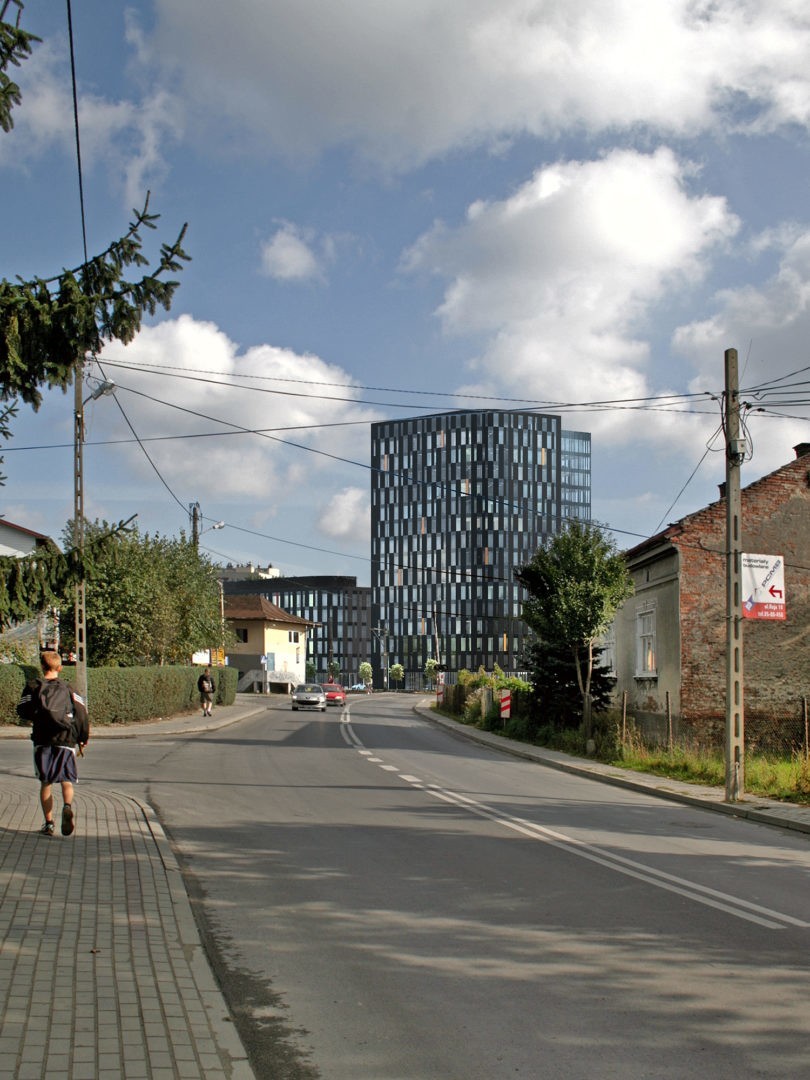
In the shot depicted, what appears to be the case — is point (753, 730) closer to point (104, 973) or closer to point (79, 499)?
point (79, 499)

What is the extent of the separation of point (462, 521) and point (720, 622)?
130m

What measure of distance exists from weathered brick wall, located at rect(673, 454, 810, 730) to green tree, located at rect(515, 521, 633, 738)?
1.82m

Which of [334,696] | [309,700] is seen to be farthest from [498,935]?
[334,696]

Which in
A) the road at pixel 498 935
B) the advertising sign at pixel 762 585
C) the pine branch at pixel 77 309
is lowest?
the road at pixel 498 935

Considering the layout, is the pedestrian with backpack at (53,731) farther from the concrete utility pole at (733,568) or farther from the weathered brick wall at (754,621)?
the weathered brick wall at (754,621)

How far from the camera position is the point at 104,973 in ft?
18.6

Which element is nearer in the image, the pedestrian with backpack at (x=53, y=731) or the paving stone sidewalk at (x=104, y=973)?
the paving stone sidewalk at (x=104, y=973)

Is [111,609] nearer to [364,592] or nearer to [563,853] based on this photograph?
[563,853]

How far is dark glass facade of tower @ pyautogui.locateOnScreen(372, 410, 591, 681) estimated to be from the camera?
155m

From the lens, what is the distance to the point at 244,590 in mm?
179875

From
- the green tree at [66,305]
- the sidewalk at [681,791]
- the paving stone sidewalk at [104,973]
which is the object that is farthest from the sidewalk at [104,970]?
the sidewalk at [681,791]

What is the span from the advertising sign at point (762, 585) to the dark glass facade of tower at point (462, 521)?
133 m

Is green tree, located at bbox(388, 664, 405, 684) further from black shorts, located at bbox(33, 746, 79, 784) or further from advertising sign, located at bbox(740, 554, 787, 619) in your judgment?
black shorts, located at bbox(33, 746, 79, 784)

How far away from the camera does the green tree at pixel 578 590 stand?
89.4 ft
